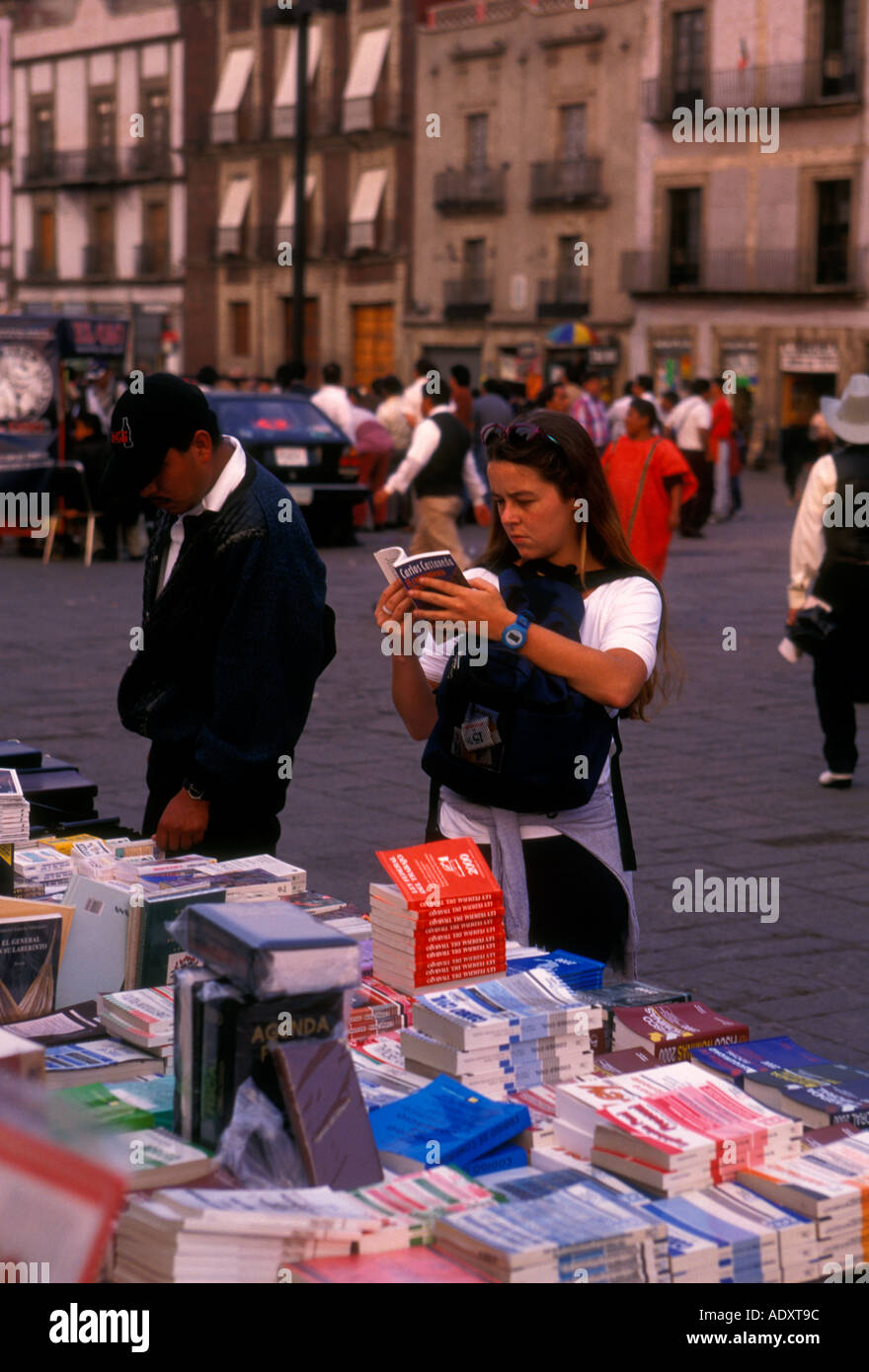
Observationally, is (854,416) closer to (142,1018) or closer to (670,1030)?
(670,1030)

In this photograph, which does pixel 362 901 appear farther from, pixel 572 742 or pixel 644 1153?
pixel 644 1153

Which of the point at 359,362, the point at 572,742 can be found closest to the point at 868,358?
the point at 359,362

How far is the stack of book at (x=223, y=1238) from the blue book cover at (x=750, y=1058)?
2.87 feet

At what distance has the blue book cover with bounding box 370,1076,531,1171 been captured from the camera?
259 cm

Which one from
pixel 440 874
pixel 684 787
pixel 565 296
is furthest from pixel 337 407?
pixel 565 296

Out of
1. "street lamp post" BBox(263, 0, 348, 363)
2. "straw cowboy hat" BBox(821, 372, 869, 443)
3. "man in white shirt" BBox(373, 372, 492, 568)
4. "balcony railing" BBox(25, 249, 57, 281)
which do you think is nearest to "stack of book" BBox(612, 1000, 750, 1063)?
"straw cowboy hat" BBox(821, 372, 869, 443)

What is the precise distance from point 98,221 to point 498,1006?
5538 centimetres

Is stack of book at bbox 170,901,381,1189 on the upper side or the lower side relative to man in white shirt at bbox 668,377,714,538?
lower

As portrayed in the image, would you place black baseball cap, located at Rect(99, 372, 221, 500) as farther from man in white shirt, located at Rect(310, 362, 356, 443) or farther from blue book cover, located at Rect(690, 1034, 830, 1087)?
man in white shirt, located at Rect(310, 362, 356, 443)

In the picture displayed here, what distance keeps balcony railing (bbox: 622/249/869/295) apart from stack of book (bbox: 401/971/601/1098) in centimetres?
3773

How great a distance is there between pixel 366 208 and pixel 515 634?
45399mm

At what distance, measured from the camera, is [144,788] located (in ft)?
26.6

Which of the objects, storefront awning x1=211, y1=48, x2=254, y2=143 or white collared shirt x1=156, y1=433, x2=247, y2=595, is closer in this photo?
white collared shirt x1=156, y1=433, x2=247, y2=595

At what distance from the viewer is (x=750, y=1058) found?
3.04 metres
